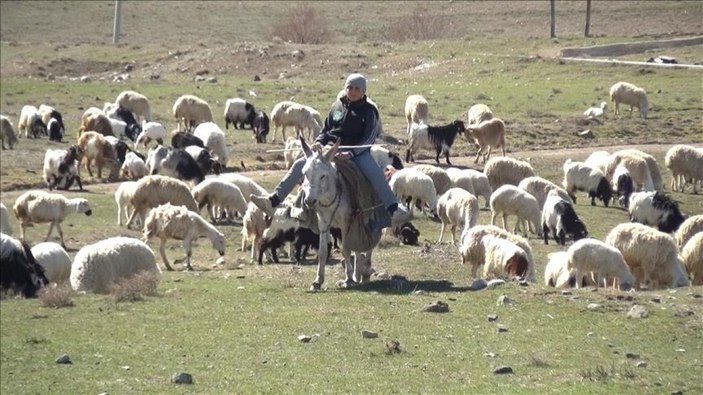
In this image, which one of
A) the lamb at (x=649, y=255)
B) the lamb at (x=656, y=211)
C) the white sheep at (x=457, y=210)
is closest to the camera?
the lamb at (x=649, y=255)

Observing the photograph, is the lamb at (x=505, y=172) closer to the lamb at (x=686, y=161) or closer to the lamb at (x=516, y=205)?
the lamb at (x=686, y=161)

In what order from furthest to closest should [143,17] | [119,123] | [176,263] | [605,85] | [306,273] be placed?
[143,17]
[605,85]
[119,123]
[176,263]
[306,273]

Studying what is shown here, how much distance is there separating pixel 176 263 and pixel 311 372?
957cm

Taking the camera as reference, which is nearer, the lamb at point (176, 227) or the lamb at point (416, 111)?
the lamb at point (176, 227)

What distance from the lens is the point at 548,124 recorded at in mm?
36969

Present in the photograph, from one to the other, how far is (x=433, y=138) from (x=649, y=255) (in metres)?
13.7

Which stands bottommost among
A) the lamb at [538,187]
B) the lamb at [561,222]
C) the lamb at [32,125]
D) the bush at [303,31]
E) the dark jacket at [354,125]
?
the lamb at [561,222]

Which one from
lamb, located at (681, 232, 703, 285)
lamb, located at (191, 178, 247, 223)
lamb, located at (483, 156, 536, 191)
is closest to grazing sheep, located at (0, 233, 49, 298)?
lamb, located at (191, 178, 247, 223)

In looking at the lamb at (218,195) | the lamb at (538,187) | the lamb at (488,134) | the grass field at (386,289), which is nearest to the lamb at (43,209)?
the grass field at (386,289)

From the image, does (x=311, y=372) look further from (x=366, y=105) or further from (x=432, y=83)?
(x=432, y=83)

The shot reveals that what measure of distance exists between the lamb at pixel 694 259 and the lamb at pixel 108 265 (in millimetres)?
7089

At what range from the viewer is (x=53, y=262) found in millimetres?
19203

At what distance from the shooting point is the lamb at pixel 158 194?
2412 cm

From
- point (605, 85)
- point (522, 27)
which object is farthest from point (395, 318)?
point (522, 27)
